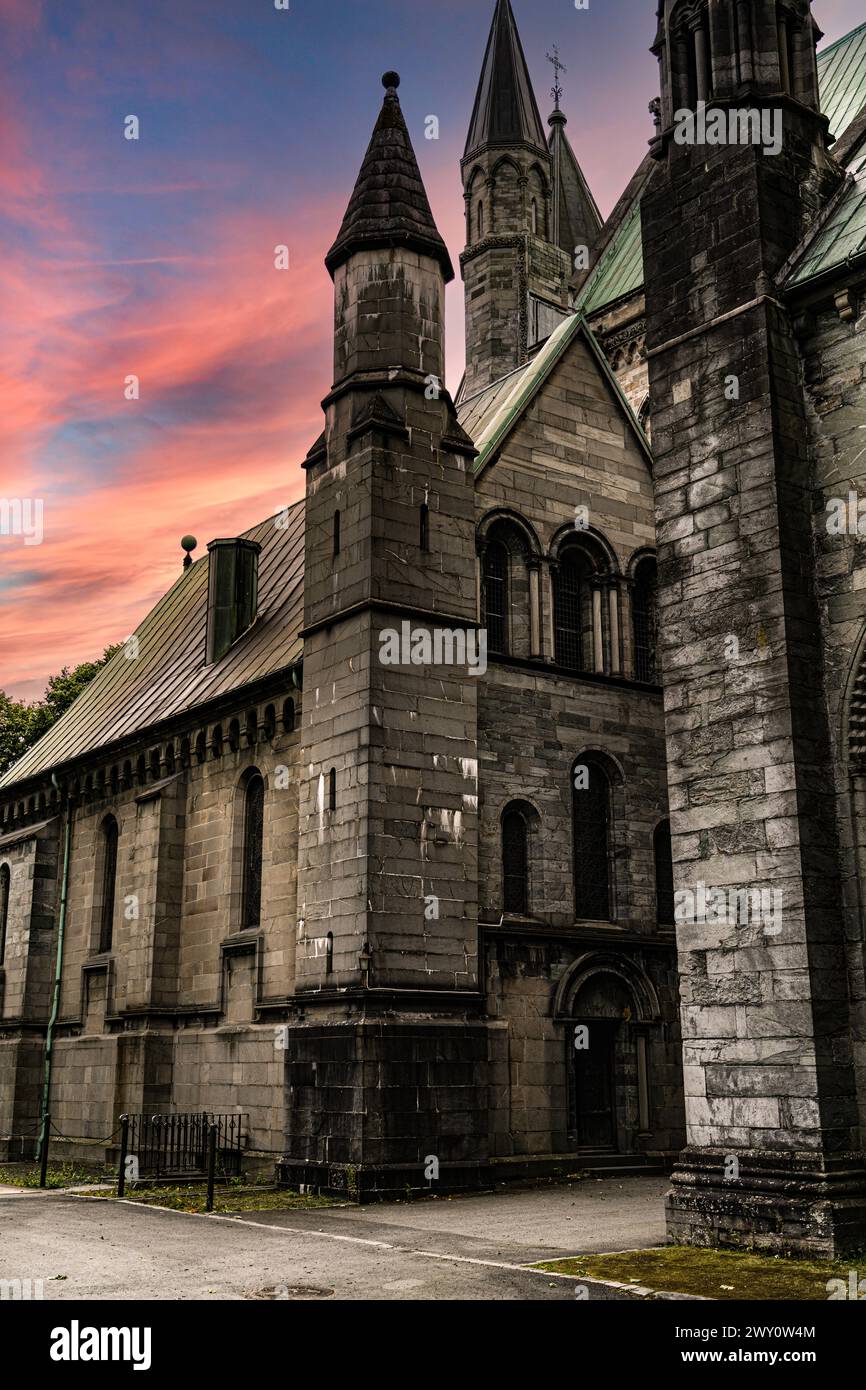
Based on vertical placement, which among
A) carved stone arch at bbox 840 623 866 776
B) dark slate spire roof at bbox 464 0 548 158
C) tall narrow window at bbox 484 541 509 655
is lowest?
carved stone arch at bbox 840 623 866 776

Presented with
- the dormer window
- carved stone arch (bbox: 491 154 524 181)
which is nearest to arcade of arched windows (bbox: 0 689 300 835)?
the dormer window

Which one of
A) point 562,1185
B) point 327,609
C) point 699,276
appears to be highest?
point 699,276

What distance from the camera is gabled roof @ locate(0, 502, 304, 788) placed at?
→ 89.7 feet

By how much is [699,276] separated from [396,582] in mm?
7895

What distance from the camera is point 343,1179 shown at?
19.1m

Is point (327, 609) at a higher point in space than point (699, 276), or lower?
lower

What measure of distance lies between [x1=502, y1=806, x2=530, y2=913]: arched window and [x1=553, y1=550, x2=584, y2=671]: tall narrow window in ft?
11.0

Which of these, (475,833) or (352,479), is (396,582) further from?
(475,833)

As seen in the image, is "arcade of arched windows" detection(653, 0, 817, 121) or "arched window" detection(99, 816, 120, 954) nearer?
"arcade of arched windows" detection(653, 0, 817, 121)

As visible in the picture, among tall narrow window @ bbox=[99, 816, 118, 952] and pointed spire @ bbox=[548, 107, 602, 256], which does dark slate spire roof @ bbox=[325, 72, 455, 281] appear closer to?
tall narrow window @ bbox=[99, 816, 118, 952]

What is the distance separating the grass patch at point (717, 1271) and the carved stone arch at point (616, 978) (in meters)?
10.3

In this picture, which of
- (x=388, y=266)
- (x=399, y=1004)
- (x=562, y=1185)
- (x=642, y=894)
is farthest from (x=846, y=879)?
(x=388, y=266)

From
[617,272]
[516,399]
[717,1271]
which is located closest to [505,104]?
[617,272]
